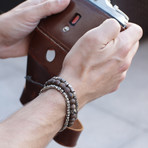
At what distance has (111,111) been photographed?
1.65 metres

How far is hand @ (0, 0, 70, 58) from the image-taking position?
0.77m

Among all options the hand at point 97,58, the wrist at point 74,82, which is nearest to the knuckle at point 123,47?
the hand at point 97,58

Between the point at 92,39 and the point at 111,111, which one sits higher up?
the point at 92,39

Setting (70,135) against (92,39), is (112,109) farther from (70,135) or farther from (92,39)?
(92,39)

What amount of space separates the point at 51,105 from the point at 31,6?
0.31 metres

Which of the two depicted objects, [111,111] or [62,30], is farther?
[111,111]

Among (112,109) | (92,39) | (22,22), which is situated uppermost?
(92,39)

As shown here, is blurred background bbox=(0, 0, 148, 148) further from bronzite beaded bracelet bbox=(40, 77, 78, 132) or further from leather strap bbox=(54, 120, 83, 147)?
bronzite beaded bracelet bbox=(40, 77, 78, 132)

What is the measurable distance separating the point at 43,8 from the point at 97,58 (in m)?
0.21

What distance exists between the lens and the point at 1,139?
58 cm

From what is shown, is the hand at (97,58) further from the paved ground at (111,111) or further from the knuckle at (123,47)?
the paved ground at (111,111)

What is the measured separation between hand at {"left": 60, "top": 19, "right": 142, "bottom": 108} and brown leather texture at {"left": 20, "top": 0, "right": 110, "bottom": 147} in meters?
0.08

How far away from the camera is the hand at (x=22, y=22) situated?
773mm

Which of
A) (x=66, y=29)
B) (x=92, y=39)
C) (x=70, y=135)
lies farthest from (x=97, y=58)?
(x=70, y=135)
